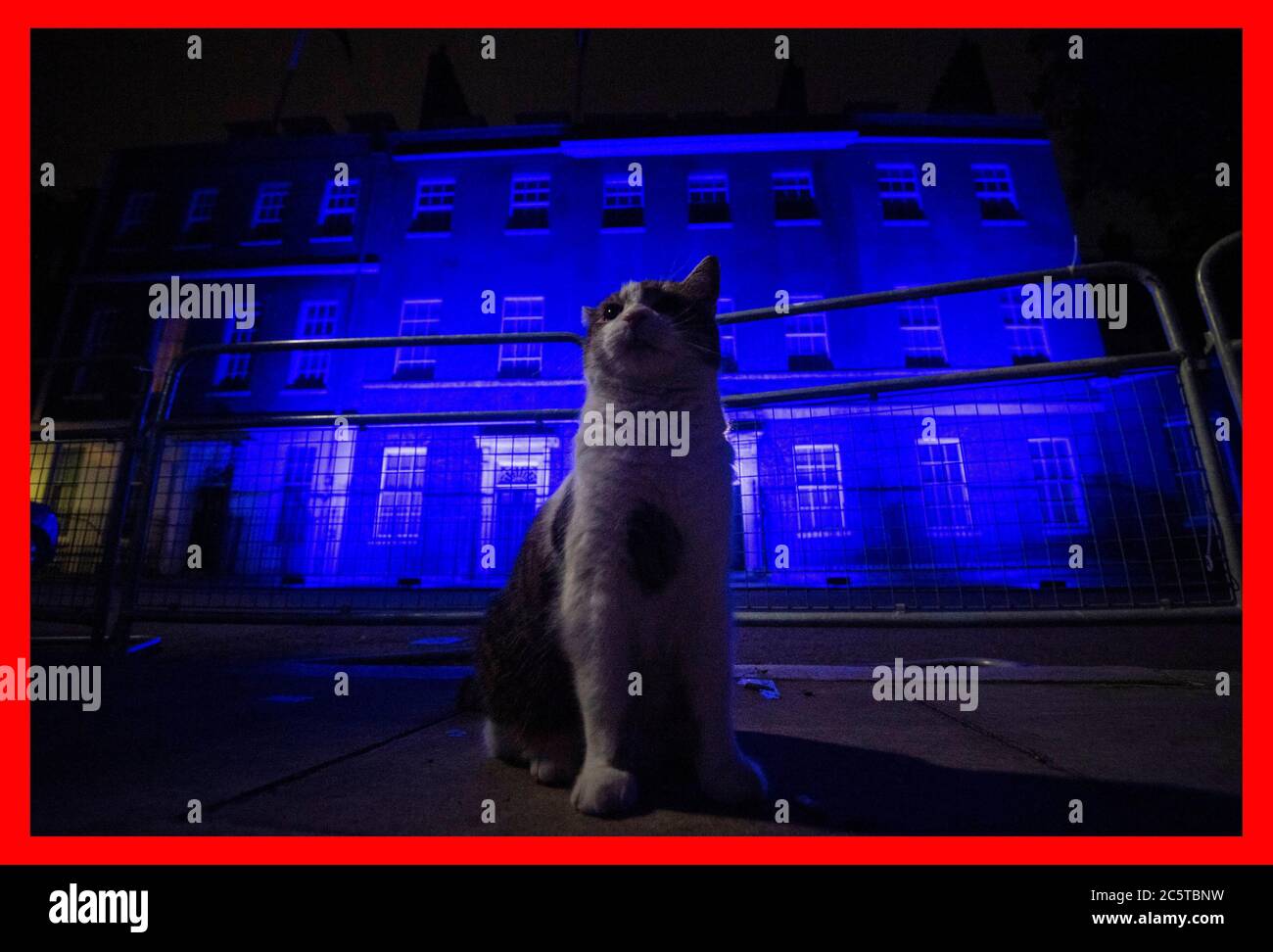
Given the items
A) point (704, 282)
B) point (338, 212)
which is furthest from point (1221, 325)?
point (338, 212)

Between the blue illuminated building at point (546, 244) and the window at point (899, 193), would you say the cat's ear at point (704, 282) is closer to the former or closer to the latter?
the blue illuminated building at point (546, 244)

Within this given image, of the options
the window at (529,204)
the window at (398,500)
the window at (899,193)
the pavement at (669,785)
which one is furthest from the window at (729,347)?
the pavement at (669,785)

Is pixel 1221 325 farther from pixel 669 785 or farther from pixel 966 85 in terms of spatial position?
pixel 966 85

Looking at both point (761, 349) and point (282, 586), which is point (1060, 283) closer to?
point (282, 586)

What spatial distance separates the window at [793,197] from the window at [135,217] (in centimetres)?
1647

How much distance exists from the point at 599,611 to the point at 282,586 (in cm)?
312

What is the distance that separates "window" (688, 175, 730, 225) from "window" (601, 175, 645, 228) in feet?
4.02

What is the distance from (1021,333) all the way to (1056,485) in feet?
36.5

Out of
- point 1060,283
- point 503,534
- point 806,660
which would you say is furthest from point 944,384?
point 503,534

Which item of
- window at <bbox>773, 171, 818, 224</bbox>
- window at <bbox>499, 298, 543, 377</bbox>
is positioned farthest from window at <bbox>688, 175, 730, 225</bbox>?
window at <bbox>499, 298, 543, 377</bbox>

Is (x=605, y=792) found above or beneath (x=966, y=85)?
beneath

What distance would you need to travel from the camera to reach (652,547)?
150 centimetres

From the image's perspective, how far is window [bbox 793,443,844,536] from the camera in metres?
3.46

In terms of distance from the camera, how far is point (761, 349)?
39.9 ft
